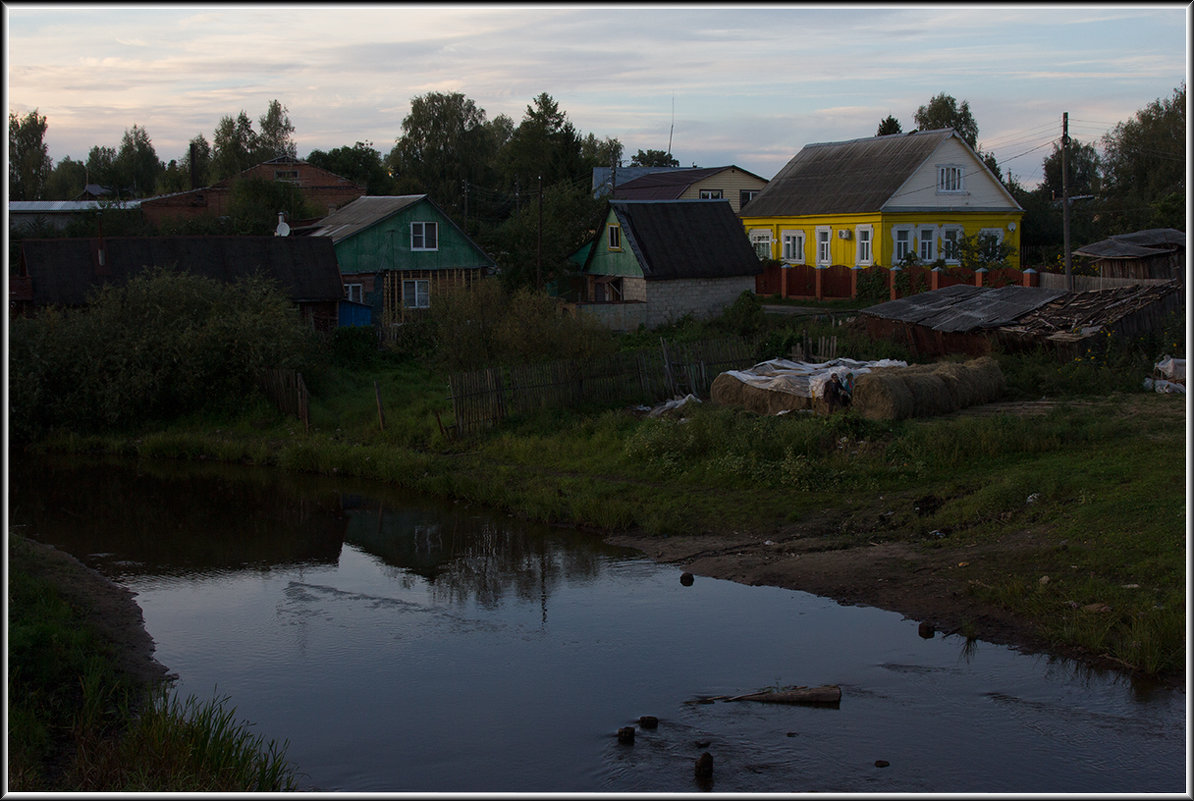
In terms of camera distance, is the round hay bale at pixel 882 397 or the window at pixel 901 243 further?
the window at pixel 901 243

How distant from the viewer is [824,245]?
41469 mm

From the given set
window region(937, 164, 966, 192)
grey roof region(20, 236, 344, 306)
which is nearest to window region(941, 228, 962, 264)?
window region(937, 164, 966, 192)

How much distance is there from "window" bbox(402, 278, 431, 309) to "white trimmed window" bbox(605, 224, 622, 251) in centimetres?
652

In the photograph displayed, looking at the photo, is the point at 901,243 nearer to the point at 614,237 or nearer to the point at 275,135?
the point at 614,237

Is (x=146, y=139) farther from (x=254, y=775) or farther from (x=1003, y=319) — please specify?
(x=254, y=775)

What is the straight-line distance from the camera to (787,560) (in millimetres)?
13578

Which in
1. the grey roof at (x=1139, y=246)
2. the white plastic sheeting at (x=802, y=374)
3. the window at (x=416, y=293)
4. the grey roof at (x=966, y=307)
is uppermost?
the grey roof at (x=1139, y=246)

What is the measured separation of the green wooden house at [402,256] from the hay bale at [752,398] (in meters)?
15.7

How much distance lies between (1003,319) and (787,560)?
39.6ft

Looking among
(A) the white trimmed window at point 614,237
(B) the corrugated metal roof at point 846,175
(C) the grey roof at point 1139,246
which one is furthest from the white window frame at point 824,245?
(A) the white trimmed window at point 614,237

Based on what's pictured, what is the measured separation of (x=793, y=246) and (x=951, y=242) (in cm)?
665

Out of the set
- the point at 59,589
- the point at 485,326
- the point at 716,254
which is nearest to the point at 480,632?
the point at 59,589

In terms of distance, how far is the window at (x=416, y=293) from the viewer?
117ft

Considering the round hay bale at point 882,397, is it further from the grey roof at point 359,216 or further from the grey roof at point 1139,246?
the grey roof at point 359,216
